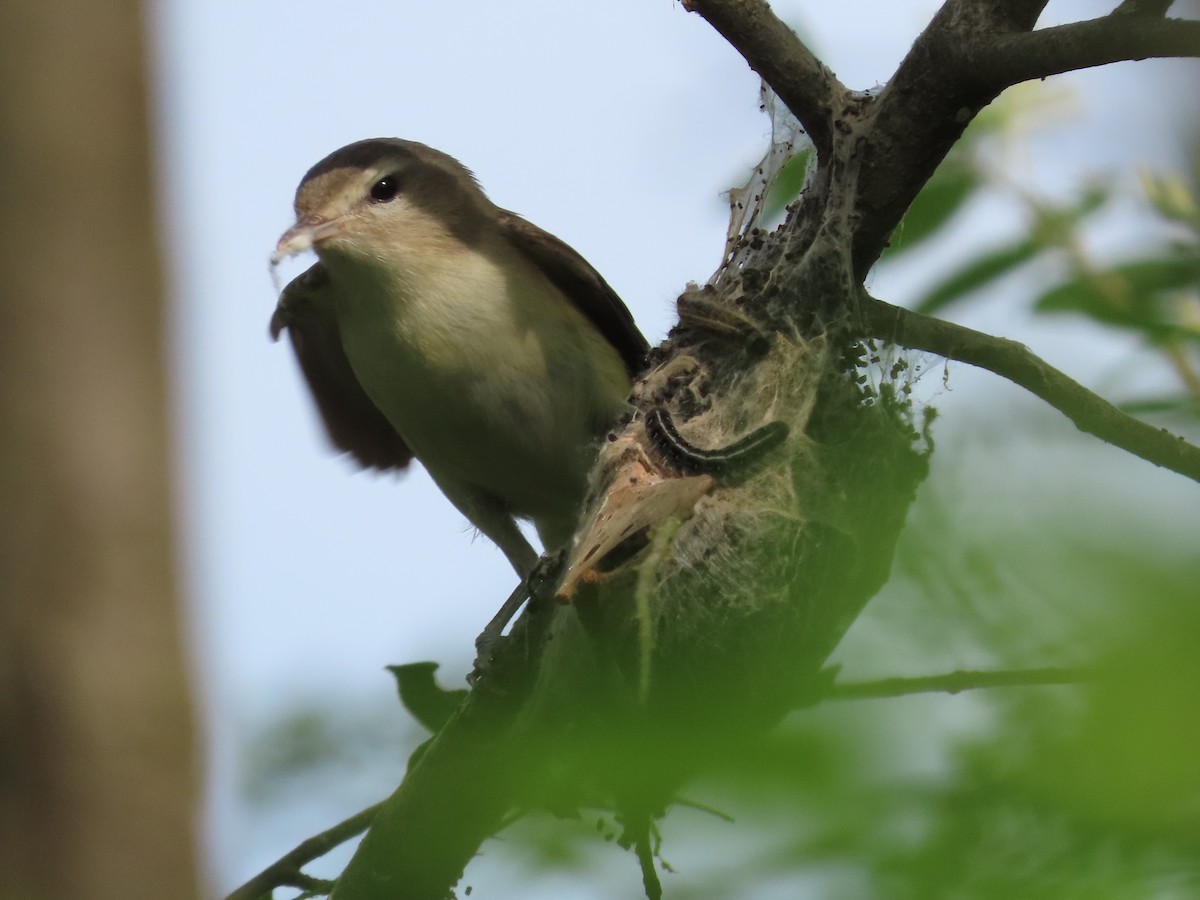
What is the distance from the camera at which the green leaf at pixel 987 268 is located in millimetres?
2498

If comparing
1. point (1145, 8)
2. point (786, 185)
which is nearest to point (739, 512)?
point (786, 185)

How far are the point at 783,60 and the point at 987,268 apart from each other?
2.13 feet

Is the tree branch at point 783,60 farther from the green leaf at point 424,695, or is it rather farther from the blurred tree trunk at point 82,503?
the green leaf at point 424,695

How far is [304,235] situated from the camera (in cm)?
419

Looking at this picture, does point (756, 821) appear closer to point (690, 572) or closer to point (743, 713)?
point (743, 713)

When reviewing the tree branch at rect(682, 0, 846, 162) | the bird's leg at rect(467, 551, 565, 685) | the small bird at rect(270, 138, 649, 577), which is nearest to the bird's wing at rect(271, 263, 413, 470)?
the small bird at rect(270, 138, 649, 577)

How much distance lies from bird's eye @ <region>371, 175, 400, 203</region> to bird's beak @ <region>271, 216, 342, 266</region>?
20cm

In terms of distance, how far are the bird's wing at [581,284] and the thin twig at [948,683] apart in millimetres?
3393

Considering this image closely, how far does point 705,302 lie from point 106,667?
6.45 ft

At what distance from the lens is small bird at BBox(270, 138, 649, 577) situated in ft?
13.5

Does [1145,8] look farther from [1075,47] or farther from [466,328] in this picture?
[466,328]

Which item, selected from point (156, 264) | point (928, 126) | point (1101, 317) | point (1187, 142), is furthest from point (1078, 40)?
point (156, 264)

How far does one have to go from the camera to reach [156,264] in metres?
1.82

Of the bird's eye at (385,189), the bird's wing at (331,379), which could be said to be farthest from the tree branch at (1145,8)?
the bird's wing at (331,379)
